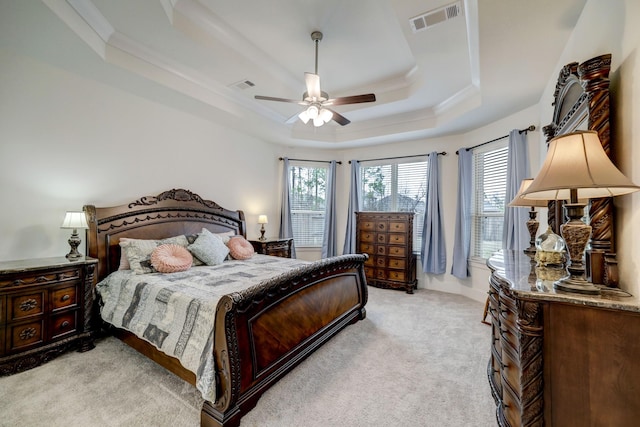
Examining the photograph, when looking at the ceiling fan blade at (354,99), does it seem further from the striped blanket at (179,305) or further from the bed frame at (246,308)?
the striped blanket at (179,305)

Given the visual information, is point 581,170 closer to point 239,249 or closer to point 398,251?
point 239,249

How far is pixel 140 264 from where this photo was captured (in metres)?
2.87

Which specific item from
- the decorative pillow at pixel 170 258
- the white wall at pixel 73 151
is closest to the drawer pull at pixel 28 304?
the white wall at pixel 73 151

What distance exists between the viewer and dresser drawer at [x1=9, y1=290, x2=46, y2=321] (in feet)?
7.24

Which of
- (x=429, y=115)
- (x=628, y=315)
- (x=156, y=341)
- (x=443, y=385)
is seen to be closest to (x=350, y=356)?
(x=443, y=385)

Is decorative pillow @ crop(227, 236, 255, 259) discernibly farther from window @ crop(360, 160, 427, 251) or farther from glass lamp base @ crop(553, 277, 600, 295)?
glass lamp base @ crop(553, 277, 600, 295)

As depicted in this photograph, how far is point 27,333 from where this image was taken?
90.0 inches

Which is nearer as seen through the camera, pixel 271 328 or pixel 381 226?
pixel 271 328

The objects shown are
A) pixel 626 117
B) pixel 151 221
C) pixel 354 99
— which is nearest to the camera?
pixel 626 117

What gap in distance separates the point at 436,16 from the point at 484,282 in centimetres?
376

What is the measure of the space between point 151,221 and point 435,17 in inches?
151

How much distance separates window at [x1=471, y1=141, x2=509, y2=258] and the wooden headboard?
4.02m

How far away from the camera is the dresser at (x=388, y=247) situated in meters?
4.72

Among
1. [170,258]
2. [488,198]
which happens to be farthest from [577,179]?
[488,198]
